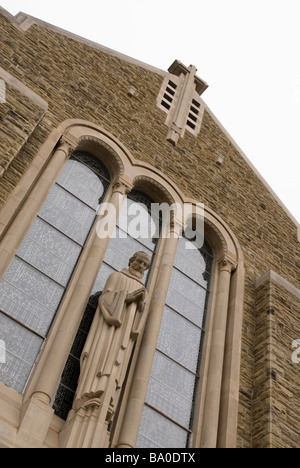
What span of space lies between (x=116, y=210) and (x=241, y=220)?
120 inches

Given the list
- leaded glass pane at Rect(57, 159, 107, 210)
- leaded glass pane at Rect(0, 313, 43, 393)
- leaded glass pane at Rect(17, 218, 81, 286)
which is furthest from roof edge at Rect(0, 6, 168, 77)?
leaded glass pane at Rect(0, 313, 43, 393)

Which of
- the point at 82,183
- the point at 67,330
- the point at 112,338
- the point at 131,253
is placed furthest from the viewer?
the point at 82,183

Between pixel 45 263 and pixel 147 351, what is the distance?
1.81 m

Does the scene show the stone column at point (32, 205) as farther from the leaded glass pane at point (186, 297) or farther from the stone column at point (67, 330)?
the leaded glass pane at point (186, 297)

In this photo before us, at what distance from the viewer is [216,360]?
32.3ft

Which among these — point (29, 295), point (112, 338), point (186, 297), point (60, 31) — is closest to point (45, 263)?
point (29, 295)

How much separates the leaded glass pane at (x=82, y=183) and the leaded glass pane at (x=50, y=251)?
1068 millimetres

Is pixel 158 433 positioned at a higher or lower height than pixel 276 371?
lower

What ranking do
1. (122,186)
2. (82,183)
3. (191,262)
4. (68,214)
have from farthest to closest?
(191,262) → (122,186) → (82,183) → (68,214)

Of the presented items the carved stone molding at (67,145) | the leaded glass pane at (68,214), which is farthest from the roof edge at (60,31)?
the leaded glass pane at (68,214)

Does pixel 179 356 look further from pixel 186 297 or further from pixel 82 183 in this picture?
pixel 82 183

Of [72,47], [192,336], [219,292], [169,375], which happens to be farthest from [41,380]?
[72,47]

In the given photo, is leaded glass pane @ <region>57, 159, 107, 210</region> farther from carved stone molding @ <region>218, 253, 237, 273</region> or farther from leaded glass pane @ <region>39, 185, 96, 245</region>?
carved stone molding @ <region>218, 253, 237, 273</region>

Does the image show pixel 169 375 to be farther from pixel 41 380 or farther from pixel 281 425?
pixel 41 380
